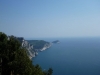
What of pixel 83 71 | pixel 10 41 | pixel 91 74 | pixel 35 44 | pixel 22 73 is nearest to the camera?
pixel 22 73

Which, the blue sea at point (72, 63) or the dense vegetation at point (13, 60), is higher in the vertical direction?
the dense vegetation at point (13, 60)

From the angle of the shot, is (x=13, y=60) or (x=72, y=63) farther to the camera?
(x=72, y=63)

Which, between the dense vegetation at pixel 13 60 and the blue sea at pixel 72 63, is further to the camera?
the blue sea at pixel 72 63

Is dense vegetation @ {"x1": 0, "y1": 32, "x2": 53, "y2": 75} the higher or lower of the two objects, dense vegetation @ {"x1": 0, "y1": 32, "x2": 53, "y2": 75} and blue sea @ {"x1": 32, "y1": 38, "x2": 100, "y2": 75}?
the higher

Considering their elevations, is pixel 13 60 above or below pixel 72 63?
above

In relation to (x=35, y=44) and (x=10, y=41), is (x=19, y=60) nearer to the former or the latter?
(x=10, y=41)

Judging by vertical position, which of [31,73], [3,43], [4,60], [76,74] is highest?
[3,43]

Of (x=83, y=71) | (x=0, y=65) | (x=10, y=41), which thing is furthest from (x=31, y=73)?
(x=83, y=71)

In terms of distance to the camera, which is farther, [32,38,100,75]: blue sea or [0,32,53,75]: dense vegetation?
[32,38,100,75]: blue sea
